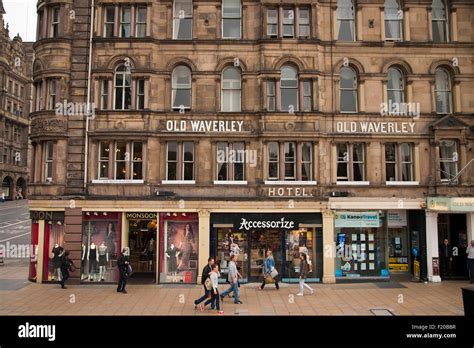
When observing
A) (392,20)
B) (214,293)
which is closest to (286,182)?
(214,293)

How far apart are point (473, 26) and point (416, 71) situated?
13.5 ft

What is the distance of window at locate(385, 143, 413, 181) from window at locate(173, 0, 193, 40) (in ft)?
40.7

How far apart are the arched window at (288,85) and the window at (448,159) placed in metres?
8.22

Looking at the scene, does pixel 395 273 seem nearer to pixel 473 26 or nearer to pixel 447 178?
pixel 447 178

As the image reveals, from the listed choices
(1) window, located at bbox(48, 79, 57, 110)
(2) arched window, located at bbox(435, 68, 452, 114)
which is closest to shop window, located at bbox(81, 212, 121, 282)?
(1) window, located at bbox(48, 79, 57, 110)

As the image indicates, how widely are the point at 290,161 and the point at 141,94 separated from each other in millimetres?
8621

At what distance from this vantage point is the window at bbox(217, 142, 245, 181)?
19.8 meters

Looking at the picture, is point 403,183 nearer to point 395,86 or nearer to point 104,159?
point 395,86

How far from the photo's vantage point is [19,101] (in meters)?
83.6

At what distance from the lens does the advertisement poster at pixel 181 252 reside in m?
19.0

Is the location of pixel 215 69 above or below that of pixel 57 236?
above
